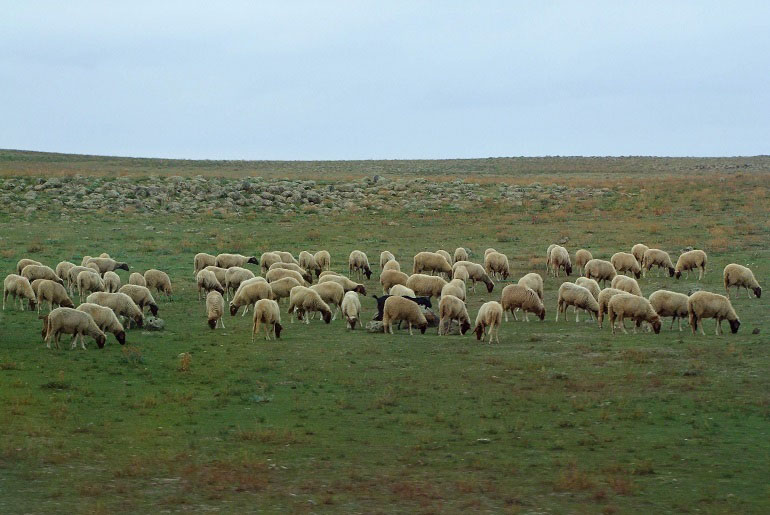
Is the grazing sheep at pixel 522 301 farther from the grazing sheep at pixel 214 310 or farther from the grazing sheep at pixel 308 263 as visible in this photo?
the grazing sheep at pixel 308 263

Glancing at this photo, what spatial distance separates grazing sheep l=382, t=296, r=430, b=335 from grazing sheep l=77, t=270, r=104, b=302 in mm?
8869

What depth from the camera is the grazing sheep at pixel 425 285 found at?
92.9 ft

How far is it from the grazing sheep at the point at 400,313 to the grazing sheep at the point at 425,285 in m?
4.65

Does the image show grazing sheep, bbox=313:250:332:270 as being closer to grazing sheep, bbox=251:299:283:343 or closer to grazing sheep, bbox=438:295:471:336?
grazing sheep, bbox=438:295:471:336

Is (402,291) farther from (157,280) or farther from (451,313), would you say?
(157,280)

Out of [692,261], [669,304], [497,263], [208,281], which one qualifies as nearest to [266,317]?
[208,281]

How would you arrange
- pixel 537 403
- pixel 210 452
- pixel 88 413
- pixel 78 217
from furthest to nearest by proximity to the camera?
pixel 78 217 → pixel 537 403 → pixel 88 413 → pixel 210 452

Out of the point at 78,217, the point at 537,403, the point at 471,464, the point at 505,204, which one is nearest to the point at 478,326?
the point at 537,403

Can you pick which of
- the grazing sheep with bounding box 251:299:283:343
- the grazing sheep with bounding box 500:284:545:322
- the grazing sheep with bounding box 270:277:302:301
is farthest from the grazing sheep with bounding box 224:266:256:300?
the grazing sheep with bounding box 500:284:545:322

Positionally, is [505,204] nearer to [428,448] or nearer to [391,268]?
[391,268]

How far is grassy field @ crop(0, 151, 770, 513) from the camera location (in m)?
11.1

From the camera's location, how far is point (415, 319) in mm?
23672

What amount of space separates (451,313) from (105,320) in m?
8.17

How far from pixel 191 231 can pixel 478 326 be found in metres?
25.9
